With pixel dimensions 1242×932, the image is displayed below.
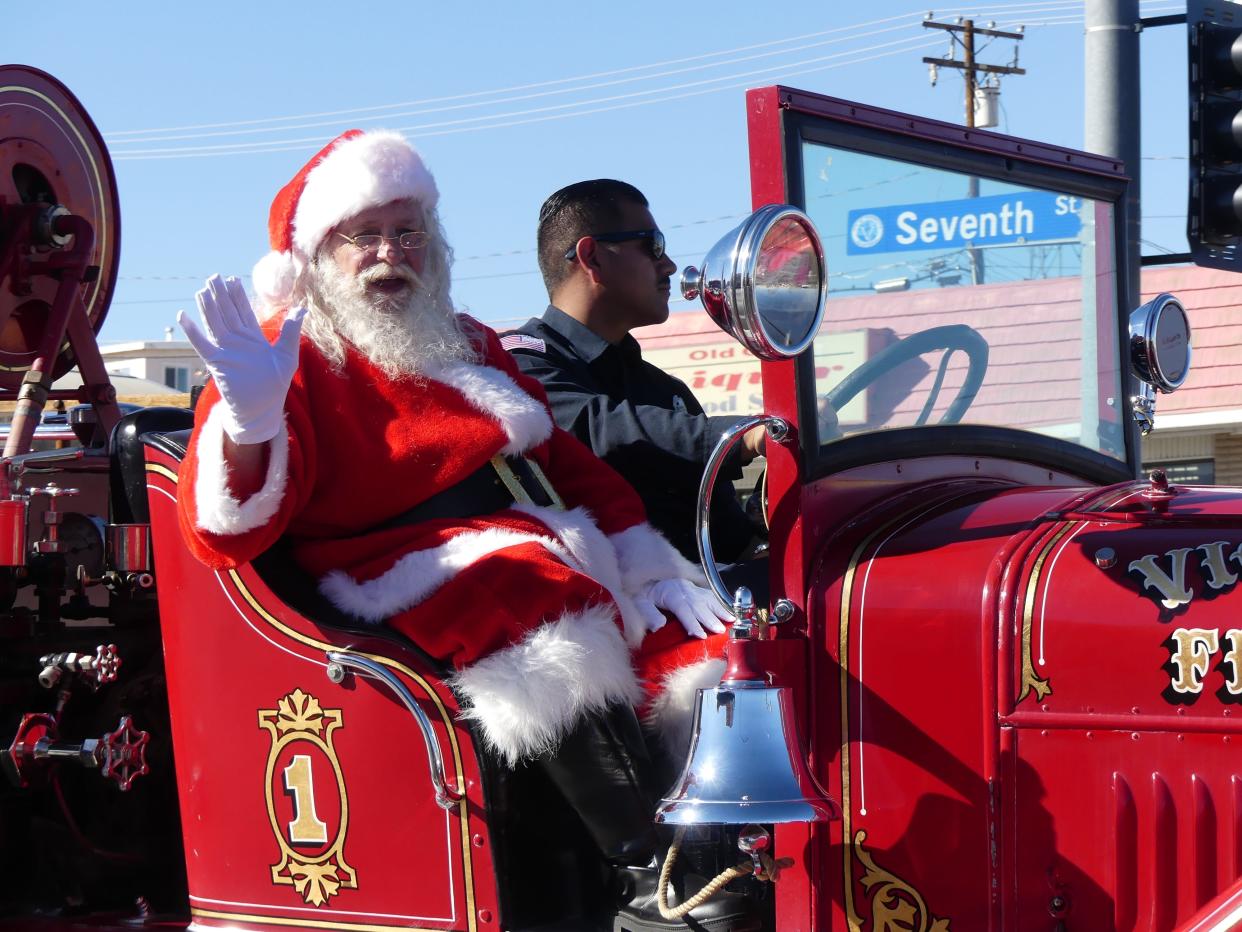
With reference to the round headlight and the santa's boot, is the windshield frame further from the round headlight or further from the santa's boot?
the santa's boot

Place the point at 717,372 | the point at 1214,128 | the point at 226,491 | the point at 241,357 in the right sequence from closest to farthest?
1. the point at 241,357
2. the point at 226,491
3. the point at 1214,128
4. the point at 717,372

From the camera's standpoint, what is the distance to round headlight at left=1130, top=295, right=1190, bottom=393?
3.10 meters

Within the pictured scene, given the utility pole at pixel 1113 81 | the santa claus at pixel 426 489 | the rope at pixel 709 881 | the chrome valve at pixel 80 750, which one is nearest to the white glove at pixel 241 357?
the santa claus at pixel 426 489

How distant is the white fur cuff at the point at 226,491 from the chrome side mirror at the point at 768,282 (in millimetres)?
784

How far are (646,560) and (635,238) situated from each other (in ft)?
3.71

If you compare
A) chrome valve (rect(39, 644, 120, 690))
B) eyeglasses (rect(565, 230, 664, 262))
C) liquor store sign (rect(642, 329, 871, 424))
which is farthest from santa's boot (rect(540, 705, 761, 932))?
liquor store sign (rect(642, 329, 871, 424))

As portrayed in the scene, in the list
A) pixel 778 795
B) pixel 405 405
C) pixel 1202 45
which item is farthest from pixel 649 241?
pixel 1202 45

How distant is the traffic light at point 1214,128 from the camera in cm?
569

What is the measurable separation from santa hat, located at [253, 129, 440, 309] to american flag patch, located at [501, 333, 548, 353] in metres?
0.48

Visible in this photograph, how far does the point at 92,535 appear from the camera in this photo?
3443mm

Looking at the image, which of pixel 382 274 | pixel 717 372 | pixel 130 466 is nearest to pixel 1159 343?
pixel 382 274

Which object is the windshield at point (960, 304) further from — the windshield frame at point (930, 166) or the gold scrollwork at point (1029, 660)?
the gold scrollwork at point (1029, 660)

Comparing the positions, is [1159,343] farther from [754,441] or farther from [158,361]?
[158,361]

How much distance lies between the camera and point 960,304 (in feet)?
9.30
